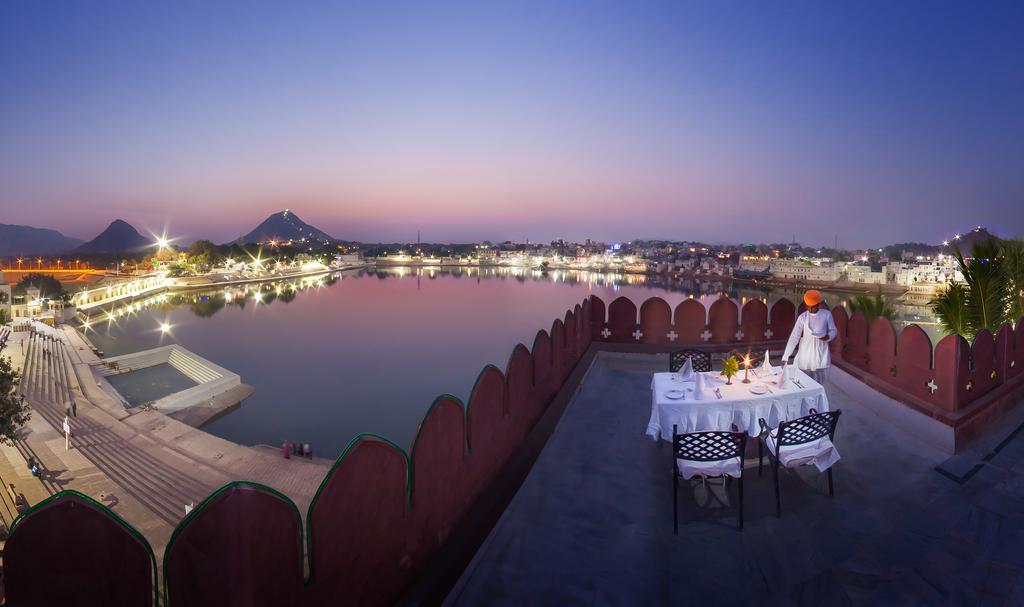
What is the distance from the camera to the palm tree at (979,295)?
17.9ft

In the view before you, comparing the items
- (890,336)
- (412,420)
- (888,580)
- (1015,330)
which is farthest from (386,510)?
(412,420)

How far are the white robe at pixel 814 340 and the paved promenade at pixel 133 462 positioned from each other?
415 inches

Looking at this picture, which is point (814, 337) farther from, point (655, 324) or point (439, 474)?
point (439, 474)

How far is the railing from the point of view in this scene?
119 cm

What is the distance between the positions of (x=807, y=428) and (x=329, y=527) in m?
2.75

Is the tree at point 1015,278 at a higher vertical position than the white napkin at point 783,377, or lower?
higher

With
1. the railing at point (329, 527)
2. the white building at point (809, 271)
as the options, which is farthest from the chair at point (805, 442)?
the white building at point (809, 271)

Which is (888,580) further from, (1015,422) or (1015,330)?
(1015,330)

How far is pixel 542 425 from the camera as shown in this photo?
3.55 m

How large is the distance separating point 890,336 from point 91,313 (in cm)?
6001

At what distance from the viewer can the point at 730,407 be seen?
3.20m

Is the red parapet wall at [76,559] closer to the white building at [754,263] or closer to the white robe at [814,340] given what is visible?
the white robe at [814,340]

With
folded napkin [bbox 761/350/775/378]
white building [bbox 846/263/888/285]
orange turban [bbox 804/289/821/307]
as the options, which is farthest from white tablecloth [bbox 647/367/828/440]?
white building [bbox 846/263/888/285]

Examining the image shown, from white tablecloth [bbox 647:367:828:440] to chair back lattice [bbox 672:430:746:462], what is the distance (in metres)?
0.46
